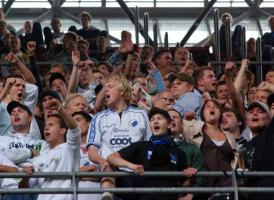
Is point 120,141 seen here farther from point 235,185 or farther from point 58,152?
point 235,185

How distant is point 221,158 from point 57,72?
4.81 metres

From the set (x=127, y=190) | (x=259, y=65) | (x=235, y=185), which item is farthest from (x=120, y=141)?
(x=259, y=65)

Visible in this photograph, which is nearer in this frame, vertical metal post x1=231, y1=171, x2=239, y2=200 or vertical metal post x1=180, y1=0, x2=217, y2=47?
vertical metal post x1=231, y1=171, x2=239, y2=200

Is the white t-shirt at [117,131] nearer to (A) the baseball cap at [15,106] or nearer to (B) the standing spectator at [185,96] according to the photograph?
(A) the baseball cap at [15,106]

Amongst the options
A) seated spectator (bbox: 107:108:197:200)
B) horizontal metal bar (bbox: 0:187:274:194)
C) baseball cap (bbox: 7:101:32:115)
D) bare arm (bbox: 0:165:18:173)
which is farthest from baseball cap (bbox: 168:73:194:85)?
horizontal metal bar (bbox: 0:187:274:194)

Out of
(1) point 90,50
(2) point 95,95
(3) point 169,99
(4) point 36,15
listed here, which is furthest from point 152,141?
(4) point 36,15

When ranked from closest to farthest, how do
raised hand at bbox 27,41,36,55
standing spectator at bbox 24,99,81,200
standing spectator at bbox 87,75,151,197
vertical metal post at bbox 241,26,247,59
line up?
standing spectator at bbox 24,99,81,200 → standing spectator at bbox 87,75,151,197 → raised hand at bbox 27,41,36,55 → vertical metal post at bbox 241,26,247,59

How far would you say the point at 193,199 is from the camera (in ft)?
51.7

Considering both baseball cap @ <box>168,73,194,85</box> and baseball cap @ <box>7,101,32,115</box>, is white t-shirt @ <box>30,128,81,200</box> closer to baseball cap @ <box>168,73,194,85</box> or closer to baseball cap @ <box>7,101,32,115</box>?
baseball cap @ <box>7,101,32,115</box>

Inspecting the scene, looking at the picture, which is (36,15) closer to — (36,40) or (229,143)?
(36,40)

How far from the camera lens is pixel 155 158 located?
15336 mm

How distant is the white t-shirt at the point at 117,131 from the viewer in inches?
624

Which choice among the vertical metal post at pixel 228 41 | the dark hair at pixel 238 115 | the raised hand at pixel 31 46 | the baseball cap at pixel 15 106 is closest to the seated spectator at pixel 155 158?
the baseball cap at pixel 15 106

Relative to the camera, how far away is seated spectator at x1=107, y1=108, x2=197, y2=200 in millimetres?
15211
